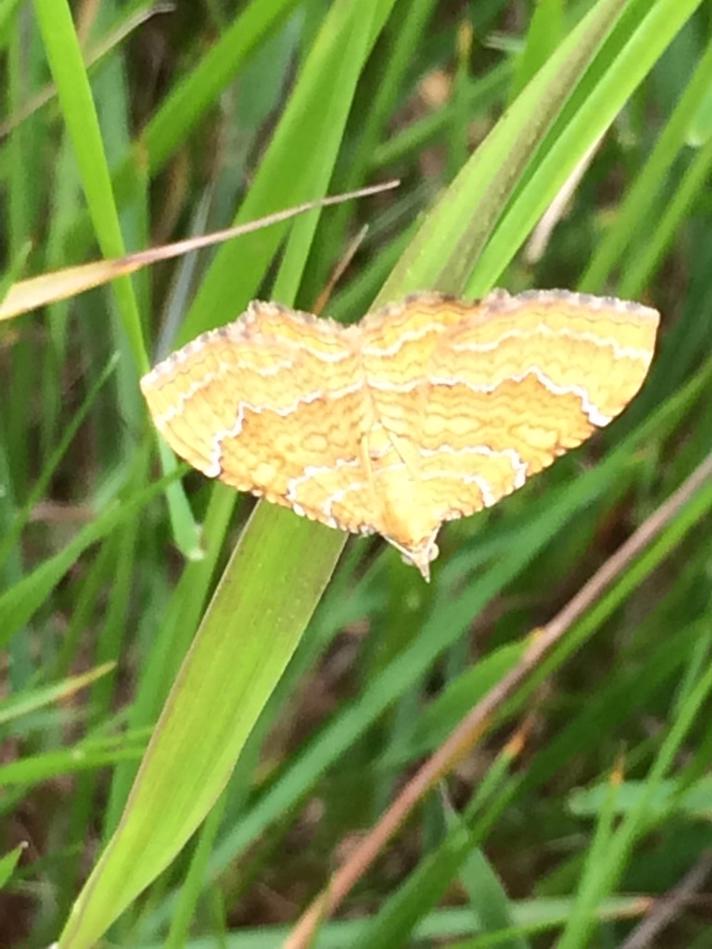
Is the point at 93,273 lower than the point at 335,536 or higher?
higher

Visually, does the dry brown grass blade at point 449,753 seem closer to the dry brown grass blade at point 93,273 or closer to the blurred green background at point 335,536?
the blurred green background at point 335,536

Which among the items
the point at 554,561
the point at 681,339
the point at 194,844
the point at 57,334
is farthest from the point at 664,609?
the point at 57,334

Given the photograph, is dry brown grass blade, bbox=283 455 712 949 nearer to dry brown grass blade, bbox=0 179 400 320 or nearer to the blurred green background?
the blurred green background

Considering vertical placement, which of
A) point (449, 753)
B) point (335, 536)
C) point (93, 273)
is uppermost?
point (93, 273)

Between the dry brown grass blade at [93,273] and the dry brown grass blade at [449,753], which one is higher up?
the dry brown grass blade at [93,273]

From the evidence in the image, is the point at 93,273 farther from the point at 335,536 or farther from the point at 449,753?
the point at 449,753

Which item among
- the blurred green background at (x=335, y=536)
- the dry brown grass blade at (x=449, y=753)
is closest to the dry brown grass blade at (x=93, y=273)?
the blurred green background at (x=335, y=536)

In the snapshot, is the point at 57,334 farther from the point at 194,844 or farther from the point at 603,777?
the point at 603,777

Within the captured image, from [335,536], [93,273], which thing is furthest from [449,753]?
[93,273]
